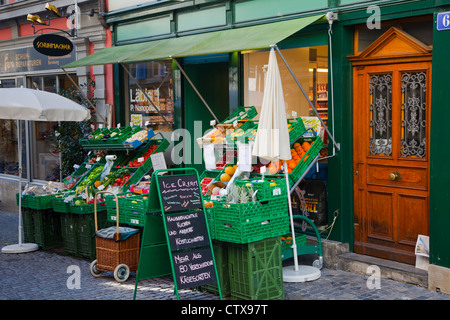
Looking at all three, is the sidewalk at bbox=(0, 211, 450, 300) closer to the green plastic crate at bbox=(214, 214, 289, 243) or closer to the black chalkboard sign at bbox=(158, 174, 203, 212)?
the green plastic crate at bbox=(214, 214, 289, 243)

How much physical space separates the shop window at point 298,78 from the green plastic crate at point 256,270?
7.52 feet

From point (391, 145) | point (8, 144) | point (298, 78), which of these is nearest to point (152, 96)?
point (298, 78)

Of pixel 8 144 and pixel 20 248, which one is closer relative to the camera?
pixel 20 248

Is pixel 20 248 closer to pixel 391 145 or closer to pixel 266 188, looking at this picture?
pixel 266 188

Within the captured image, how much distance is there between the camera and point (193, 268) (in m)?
6.65

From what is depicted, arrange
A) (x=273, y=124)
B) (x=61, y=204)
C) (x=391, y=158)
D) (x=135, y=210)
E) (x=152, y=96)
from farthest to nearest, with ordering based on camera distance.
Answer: (x=152, y=96) < (x=61, y=204) < (x=135, y=210) < (x=391, y=158) < (x=273, y=124)

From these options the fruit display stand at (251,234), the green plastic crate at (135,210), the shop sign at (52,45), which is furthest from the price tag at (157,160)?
the shop sign at (52,45)

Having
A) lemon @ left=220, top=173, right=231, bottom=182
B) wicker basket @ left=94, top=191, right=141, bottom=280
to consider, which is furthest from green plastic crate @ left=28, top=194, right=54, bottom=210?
lemon @ left=220, top=173, right=231, bottom=182

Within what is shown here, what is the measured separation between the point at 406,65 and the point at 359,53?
2.54 feet

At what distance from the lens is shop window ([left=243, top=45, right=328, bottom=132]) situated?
28.3 feet

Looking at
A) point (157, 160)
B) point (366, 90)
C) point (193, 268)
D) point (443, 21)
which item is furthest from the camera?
point (157, 160)

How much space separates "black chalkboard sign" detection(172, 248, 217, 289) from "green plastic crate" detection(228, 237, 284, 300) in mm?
349

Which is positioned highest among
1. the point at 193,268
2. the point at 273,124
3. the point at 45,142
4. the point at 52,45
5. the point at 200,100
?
the point at 52,45

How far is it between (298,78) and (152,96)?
3864 mm
